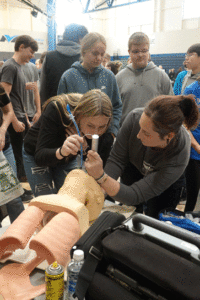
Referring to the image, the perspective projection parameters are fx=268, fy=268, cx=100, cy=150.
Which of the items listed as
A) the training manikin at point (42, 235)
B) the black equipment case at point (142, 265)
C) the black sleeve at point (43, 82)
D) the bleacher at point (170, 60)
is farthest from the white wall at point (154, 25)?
the black equipment case at point (142, 265)

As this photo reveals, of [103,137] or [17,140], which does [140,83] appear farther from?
[17,140]

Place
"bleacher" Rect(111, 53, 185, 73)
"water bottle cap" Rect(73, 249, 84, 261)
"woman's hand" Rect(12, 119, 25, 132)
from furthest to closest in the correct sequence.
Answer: "bleacher" Rect(111, 53, 185, 73), "woman's hand" Rect(12, 119, 25, 132), "water bottle cap" Rect(73, 249, 84, 261)

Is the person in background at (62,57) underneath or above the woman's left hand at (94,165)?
above

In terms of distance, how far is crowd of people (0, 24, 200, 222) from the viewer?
46.3 inches

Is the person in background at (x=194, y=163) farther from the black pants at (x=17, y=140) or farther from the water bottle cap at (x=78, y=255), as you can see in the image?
the black pants at (x=17, y=140)

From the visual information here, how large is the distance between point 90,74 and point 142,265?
4.84ft

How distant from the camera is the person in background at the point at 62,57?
2010 millimetres

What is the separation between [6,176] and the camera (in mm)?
1343

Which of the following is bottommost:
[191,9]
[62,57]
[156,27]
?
[62,57]

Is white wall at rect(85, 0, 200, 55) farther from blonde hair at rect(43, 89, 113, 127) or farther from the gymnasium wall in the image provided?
blonde hair at rect(43, 89, 113, 127)

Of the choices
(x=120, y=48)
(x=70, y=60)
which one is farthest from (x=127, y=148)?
(x=120, y=48)

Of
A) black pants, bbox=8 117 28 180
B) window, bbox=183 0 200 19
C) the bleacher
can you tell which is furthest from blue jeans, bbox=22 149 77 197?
window, bbox=183 0 200 19

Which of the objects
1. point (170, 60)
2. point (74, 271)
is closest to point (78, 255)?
point (74, 271)

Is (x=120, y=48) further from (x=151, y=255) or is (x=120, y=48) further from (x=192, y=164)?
(x=151, y=255)
